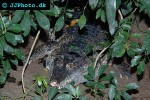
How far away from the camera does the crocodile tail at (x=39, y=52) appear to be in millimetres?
4980

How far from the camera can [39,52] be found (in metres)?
5.10

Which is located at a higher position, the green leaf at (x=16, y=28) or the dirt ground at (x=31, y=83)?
the green leaf at (x=16, y=28)

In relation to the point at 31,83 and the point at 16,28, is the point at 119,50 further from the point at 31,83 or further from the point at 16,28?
the point at 31,83

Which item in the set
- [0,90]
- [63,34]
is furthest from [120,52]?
[63,34]

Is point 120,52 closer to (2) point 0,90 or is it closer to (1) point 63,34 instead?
(2) point 0,90

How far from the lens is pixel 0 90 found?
398cm

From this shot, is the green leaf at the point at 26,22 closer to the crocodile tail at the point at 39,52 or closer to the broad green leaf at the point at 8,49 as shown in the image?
the broad green leaf at the point at 8,49

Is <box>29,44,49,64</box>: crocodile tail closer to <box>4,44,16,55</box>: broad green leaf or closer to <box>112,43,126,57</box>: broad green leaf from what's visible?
<box>4,44,16,55</box>: broad green leaf

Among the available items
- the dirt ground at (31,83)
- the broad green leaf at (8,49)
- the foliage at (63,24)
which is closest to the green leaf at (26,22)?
the foliage at (63,24)

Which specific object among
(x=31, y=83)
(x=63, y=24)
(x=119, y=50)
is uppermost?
(x=63, y=24)

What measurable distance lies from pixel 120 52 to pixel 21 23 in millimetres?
914

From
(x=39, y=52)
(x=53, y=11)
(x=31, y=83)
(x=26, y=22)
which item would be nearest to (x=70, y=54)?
(x=39, y=52)

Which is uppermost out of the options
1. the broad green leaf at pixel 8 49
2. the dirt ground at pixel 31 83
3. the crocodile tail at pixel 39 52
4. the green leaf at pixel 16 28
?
the green leaf at pixel 16 28

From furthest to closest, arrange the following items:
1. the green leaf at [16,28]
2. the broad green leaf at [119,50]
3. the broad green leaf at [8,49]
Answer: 1. the broad green leaf at [119,50]
2. the broad green leaf at [8,49]
3. the green leaf at [16,28]
